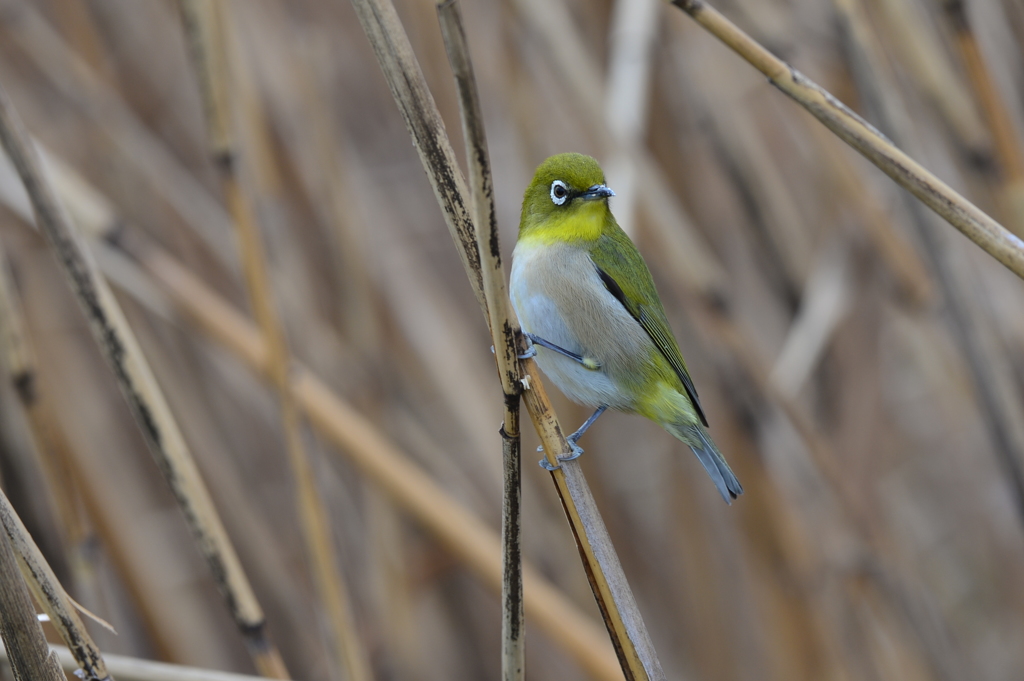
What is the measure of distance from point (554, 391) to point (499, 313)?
68.2 inches

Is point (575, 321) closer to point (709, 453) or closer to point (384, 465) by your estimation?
point (709, 453)

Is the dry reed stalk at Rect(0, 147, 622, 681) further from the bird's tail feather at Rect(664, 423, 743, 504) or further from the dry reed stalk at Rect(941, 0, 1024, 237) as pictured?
the dry reed stalk at Rect(941, 0, 1024, 237)

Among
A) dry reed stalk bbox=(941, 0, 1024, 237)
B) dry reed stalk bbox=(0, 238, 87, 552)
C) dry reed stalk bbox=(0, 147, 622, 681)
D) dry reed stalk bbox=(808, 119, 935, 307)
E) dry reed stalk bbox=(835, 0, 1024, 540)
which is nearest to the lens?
dry reed stalk bbox=(0, 238, 87, 552)

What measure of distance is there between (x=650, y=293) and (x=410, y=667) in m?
1.44

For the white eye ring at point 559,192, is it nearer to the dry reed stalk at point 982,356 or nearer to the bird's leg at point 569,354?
the bird's leg at point 569,354

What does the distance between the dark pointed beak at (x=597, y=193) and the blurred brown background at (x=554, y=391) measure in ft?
1.23

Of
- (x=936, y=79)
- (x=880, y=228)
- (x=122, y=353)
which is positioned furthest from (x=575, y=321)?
(x=880, y=228)

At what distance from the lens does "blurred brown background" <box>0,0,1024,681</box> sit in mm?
2002

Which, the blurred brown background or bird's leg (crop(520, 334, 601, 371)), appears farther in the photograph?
the blurred brown background

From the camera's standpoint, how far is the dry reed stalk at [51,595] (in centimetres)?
91

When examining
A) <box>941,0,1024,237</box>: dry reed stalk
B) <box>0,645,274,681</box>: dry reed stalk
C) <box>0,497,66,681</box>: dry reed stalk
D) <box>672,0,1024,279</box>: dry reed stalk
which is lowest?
<box>0,645,274,681</box>: dry reed stalk

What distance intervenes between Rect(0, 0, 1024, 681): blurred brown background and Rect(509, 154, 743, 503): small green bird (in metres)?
0.35

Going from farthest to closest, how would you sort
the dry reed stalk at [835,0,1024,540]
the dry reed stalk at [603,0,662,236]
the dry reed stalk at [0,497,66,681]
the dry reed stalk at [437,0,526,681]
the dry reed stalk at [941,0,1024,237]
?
the dry reed stalk at [603,0,662,236] < the dry reed stalk at [835,0,1024,540] < the dry reed stalk at [941,0,1024,237] < the dry reed stalk at [0,497,66,681] < the dry reed stalk at [437,0,526,681]

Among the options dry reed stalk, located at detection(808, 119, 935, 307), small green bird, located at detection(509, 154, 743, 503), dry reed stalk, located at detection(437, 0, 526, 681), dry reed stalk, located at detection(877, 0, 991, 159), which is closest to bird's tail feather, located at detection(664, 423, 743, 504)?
small green bird, located at detection(509, 154, 743, 503)
